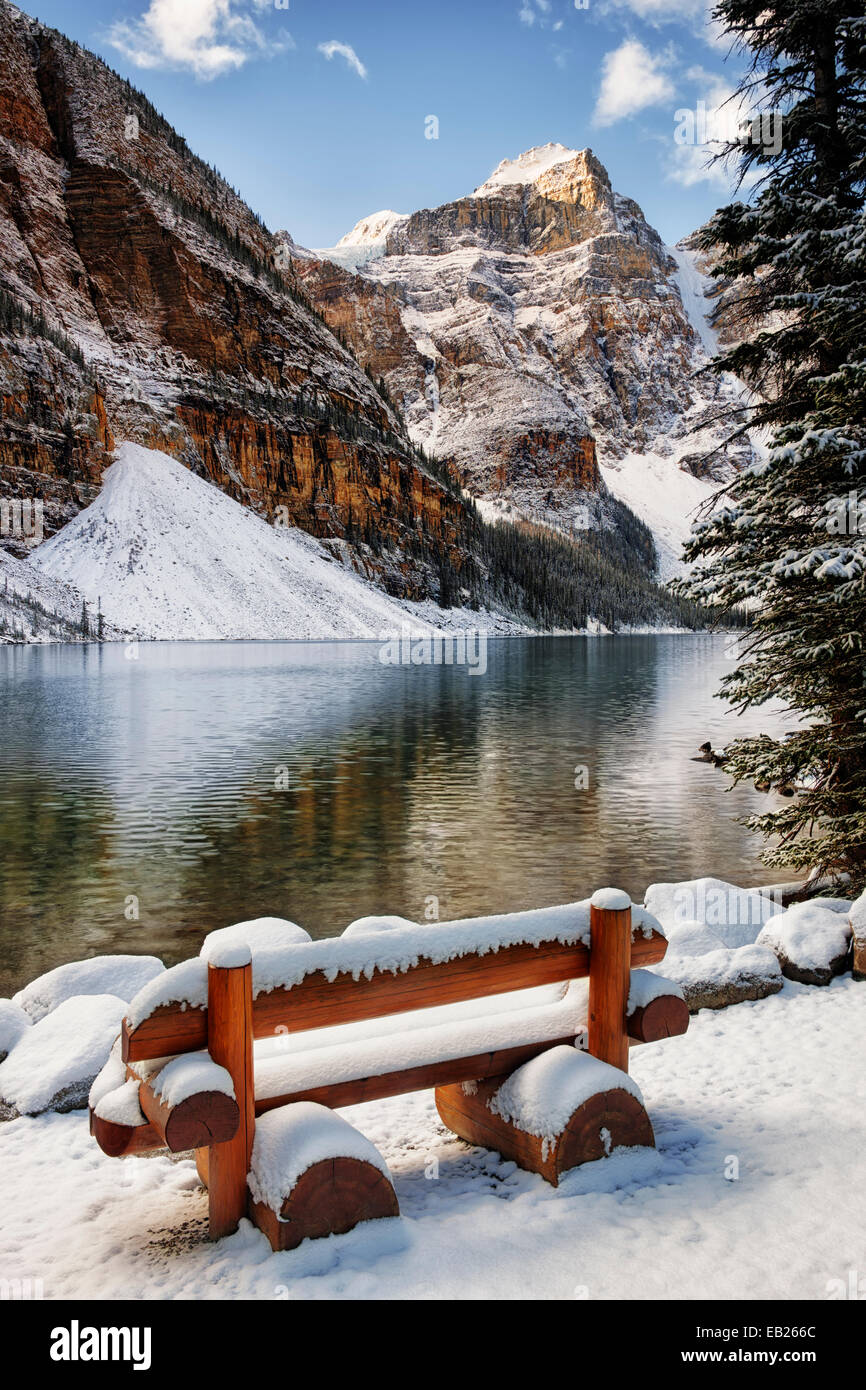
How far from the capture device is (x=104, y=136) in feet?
463

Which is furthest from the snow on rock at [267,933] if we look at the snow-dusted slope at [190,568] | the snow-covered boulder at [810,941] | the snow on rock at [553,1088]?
the snow-dusted slope at [190,568]

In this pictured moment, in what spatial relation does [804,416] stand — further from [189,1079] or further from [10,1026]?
[10,1026]

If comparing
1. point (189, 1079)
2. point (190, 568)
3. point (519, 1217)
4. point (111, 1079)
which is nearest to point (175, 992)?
point (189, 1079)

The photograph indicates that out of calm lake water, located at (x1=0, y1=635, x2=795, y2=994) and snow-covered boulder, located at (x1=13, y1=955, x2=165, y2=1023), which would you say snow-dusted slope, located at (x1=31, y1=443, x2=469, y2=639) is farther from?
snow-covered boulder, located at (x1=13, y1=955, x2=165, y2=1023)

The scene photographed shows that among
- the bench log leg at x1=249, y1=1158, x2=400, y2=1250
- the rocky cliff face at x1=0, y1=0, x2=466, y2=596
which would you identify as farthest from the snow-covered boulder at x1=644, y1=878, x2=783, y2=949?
the rocky cliff face at x1=0, y1=0, x2=466, y2=596

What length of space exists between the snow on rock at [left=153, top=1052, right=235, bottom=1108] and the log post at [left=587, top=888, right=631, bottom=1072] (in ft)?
7.21

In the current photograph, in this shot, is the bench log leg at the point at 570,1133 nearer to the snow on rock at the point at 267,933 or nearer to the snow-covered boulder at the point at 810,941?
the snow on rock at the point at 267,933

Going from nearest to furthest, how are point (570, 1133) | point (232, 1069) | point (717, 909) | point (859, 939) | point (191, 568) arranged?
point (232, 1069)
point (570, 1133)
point (859, 939)
point (717, 909)
point (191, 568)

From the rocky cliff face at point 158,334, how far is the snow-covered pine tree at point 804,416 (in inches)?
4012

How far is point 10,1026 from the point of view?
6629 mm

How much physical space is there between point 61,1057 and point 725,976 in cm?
559

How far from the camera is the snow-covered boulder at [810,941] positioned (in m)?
7.90
